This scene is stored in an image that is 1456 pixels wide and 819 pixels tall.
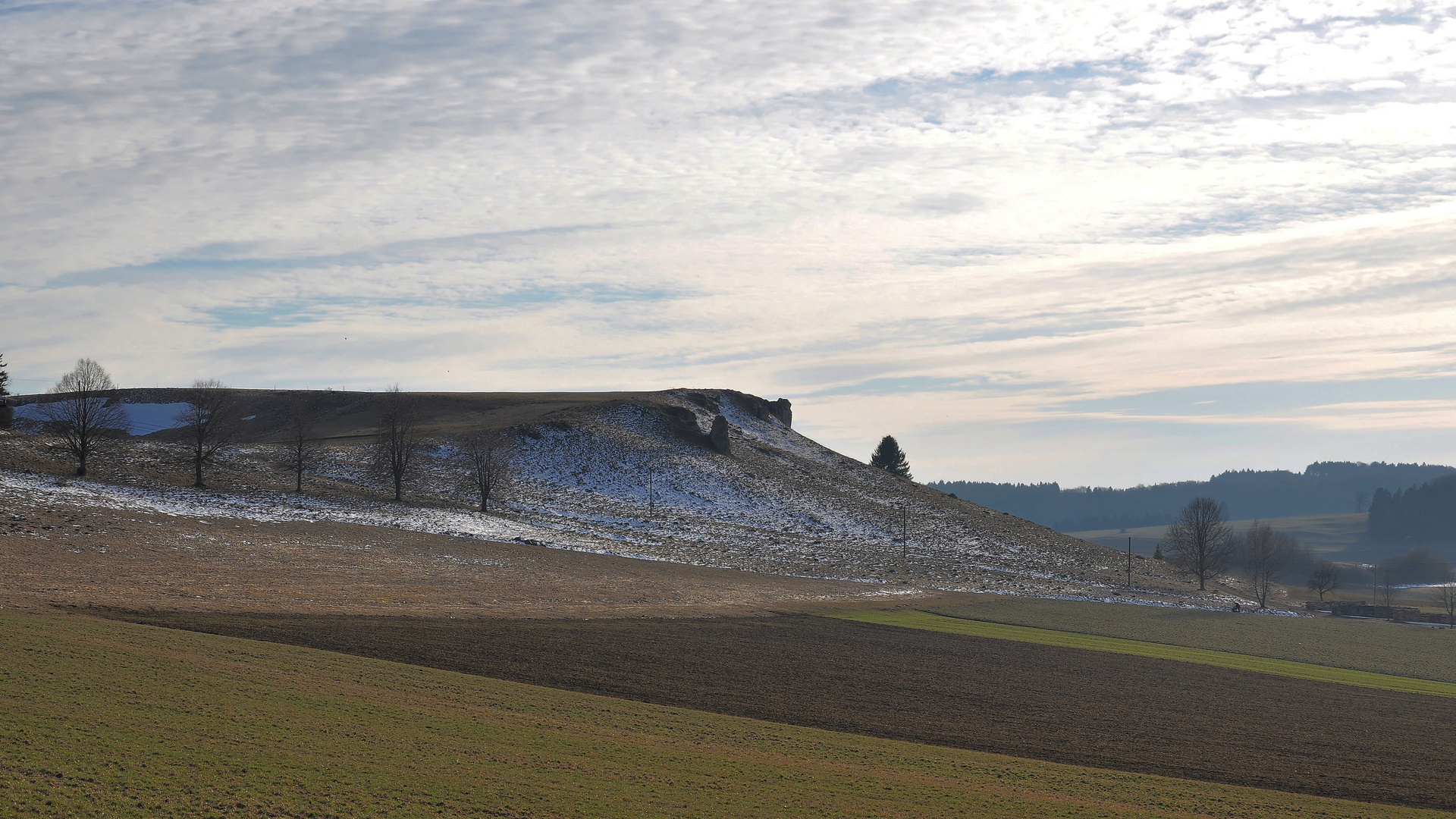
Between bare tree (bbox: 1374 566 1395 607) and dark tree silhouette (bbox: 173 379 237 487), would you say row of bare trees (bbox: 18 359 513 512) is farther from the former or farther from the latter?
bare tree (bbox: 1374 566 1395 607)

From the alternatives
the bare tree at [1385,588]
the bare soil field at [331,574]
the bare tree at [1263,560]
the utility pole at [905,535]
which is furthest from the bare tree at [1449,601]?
the bare soil field at [331,574]

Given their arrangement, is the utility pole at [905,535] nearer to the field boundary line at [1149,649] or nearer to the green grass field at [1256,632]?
the green grass field at [1256,632]

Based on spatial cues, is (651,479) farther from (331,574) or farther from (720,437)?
(331,574)

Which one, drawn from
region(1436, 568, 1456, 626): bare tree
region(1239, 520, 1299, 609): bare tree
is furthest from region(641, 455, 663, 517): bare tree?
region(1436, 568, 1456, 626): bare tree

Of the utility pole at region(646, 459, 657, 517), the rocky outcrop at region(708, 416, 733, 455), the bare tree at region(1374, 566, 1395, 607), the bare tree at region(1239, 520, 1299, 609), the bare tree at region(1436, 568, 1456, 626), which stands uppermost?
the rocky outcrop at region(708, 416, 733, 455)

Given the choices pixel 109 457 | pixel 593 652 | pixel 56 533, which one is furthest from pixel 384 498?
pixel 593 652

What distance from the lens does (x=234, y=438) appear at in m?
117

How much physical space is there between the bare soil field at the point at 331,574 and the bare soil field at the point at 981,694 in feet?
14.1

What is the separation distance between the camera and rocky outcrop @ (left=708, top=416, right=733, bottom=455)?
126m

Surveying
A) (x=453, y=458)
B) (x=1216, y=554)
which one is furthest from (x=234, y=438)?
(x=1216, y=554)

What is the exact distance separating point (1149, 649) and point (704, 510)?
5853 cm

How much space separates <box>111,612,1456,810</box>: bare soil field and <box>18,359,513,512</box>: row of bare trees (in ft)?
152

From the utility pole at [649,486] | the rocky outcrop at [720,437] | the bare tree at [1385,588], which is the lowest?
the bare tree at [1385,588]

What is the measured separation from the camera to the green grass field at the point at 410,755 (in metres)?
14.7
